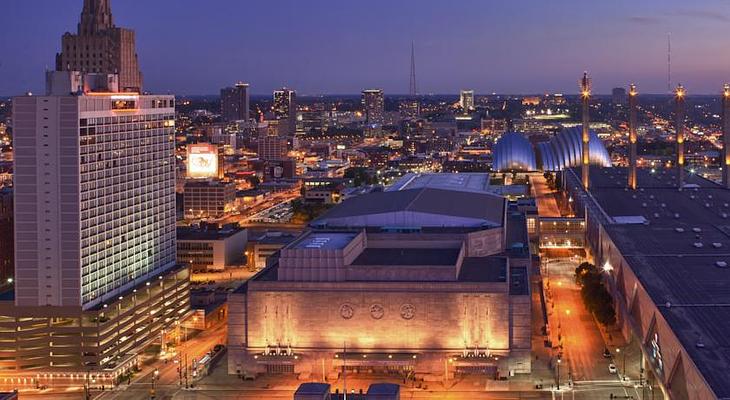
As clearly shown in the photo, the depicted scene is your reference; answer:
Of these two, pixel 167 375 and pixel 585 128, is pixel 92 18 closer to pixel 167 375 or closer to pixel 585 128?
pixel 585 128

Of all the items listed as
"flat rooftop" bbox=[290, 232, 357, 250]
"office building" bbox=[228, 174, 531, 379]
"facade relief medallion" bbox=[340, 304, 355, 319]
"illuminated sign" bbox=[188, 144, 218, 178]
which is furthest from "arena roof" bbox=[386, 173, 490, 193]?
"facade relief medallion" bbox=[340, 304, 355, 319]

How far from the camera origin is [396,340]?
129ft

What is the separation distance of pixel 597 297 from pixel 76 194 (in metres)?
24.0

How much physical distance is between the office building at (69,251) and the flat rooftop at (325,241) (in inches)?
294

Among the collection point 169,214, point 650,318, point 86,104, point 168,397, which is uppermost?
point 86,104

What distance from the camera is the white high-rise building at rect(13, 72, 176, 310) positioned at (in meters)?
38.7

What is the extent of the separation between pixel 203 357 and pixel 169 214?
959 cm

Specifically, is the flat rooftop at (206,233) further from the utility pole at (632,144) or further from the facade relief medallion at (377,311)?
the utility pole at (632,144)

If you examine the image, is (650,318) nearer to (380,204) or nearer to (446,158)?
(380,204)

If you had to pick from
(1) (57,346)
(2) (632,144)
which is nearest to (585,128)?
(2) (632,144)

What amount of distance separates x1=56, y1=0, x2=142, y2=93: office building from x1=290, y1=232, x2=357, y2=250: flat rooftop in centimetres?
3926

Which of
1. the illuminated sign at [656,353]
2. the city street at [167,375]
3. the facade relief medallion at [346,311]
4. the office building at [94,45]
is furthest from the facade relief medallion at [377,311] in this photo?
the office building at [94,45]

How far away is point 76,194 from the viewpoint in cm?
3903

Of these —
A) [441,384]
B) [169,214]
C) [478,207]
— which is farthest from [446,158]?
[441,384]
